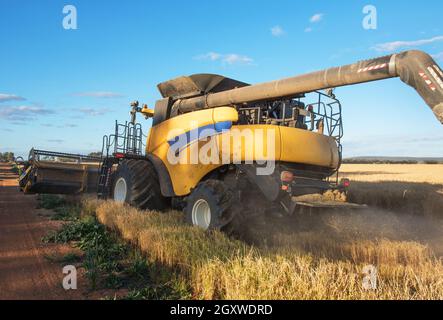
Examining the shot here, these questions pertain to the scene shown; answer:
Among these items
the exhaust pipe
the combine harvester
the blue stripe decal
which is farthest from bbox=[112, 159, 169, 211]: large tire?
Result: the exhaust pipe

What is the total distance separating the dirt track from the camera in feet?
12.4

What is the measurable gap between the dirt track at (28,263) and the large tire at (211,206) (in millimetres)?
1983

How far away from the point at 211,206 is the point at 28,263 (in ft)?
8.40

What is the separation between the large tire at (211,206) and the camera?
5.67 meters

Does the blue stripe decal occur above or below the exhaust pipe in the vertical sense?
below

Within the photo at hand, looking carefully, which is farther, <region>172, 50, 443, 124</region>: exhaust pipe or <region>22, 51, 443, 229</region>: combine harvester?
<region>22, 51, 443, 229</region>: combine harvester

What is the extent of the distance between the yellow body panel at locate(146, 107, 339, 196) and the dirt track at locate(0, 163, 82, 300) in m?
2.39

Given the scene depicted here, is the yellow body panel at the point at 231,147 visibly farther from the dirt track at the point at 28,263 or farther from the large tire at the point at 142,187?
the dirt track at the point at 28,263

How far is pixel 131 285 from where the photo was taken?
13.2 feet

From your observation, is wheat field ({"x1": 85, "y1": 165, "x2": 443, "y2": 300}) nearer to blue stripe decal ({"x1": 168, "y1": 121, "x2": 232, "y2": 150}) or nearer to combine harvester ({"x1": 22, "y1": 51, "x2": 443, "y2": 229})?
combine harvester ({"x1": 22, "y1": 51, "x2": 443, "y2": 229})

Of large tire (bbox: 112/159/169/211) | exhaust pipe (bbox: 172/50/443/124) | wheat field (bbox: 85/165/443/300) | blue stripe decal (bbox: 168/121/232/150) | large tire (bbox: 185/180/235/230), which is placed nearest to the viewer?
wheat field (bbox: 85/165/443/300)

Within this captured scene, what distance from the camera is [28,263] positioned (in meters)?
4.73
